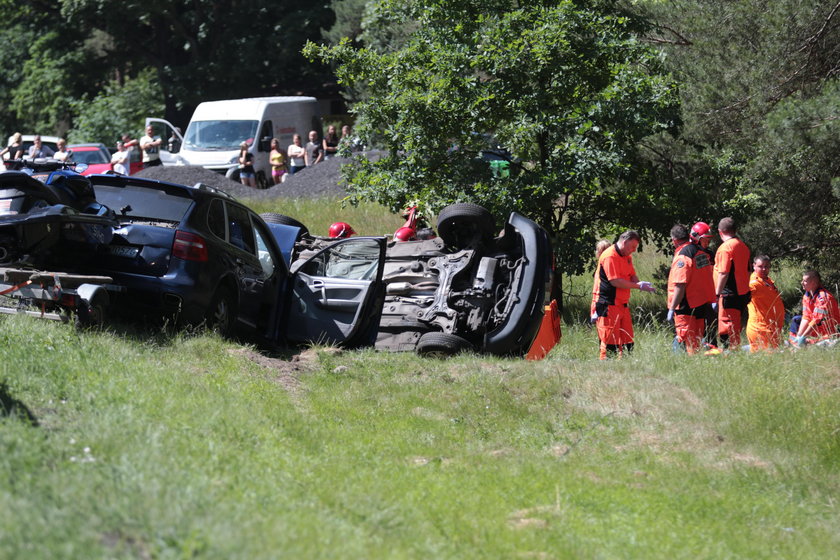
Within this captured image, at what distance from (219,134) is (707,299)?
21.5m

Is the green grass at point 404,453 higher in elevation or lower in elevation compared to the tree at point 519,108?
lower

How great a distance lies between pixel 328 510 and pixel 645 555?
182 centimetres

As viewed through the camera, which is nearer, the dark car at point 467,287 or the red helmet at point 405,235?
the dark car at point 467,287

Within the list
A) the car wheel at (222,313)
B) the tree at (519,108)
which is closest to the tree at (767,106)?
the tree at (519,108)

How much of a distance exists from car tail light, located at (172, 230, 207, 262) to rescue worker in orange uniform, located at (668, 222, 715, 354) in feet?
17.0

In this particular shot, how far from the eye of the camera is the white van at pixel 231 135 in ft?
100

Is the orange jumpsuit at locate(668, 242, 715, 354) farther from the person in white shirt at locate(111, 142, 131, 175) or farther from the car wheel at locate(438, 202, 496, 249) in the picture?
the person in white shirt at locate(111, 142, 131, 175)

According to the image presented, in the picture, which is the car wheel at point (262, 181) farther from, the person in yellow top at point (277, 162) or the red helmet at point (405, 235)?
→ the red helmet at point (405, 235)

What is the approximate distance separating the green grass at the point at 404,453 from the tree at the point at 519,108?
17.1 feet

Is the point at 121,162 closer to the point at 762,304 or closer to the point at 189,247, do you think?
the point at 189,247

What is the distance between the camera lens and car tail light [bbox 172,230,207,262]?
33.2 ft

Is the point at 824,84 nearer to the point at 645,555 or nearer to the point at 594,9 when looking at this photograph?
the point at 594,9

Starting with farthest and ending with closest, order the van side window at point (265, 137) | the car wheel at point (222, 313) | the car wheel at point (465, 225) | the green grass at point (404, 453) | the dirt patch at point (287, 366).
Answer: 1. the van side window at point (265, 137)
2. the car wheel at point (465, 225)
3. the car wheel at point (222, 313)
4. the dirt patch at point (287, 366)
5. the green grass at point (404, 453)

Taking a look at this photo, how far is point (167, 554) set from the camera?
4664 millimetres
